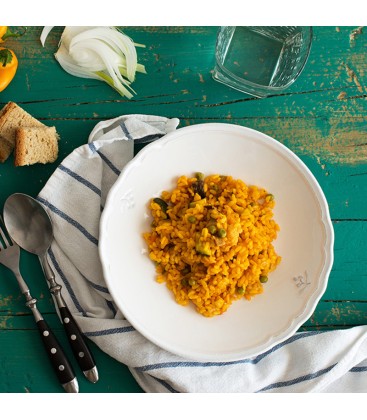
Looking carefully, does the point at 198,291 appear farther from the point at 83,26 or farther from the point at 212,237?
the point at 83,26

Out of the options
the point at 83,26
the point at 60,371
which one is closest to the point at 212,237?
the point at 60,371

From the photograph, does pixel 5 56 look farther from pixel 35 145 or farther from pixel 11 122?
pixel 35 145

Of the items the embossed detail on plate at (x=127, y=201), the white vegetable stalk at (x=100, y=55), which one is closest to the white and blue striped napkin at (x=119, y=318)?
the embossed detail on plate at (x=127, y=201)

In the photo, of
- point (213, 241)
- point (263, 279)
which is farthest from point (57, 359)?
point (263, 279)

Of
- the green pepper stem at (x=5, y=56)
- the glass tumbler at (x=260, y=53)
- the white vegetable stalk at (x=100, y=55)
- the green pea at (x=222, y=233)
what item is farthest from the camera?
the glass tumbler at (x=260, y=53)

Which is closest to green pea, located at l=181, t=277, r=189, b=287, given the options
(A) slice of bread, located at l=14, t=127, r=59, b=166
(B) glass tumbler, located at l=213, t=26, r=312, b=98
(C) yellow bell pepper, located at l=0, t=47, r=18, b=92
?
(A) slice of bread, located at l=14, t=127, r=59, b=166

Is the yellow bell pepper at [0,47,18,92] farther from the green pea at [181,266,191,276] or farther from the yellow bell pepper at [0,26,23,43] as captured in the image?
the green pea at [181,266,191,276]

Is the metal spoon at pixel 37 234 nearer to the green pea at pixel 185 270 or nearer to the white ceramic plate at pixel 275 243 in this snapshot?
the white ceramic plate at pixel 275 243
